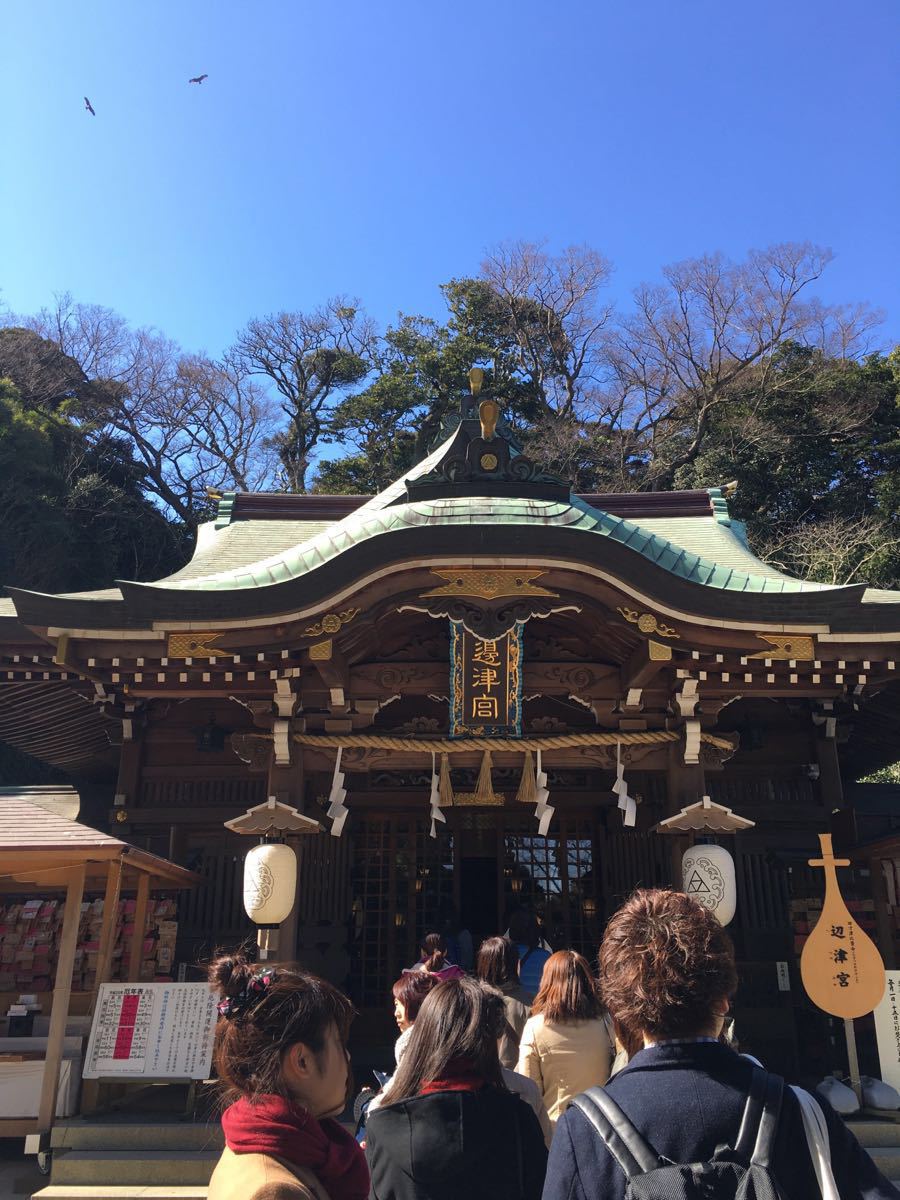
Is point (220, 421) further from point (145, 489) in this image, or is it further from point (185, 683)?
point (185, 683)

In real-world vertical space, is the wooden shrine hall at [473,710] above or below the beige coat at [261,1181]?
above

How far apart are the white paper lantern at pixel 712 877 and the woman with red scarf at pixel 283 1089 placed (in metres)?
5.14

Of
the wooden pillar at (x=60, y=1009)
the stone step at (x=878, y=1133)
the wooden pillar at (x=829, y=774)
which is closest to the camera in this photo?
the stone step at (x=878, y=1133)

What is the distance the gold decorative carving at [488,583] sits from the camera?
671 cm

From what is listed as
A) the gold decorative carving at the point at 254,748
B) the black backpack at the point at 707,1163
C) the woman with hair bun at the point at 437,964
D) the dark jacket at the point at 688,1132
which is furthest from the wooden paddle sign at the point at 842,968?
the black backpack at the point at 707,1163

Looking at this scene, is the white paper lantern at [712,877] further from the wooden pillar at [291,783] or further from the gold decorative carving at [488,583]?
the wooden pillar at [291,783]

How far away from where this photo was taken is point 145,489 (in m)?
30.2

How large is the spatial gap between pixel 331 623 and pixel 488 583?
4.12 feet

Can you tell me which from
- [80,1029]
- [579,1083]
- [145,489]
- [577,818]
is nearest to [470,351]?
[145,489]

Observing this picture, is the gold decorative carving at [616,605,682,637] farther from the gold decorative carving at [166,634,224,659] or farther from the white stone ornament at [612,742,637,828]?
the gold decorative carving at [166,634,224,659]

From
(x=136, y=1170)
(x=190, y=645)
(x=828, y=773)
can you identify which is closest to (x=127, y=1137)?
(x=136, y=1170)

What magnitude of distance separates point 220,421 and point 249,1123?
33.9m

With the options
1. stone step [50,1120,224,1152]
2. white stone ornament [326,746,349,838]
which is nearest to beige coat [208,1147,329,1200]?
stone step [50,1120,224,1152]

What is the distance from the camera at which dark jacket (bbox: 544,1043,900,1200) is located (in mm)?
1483
